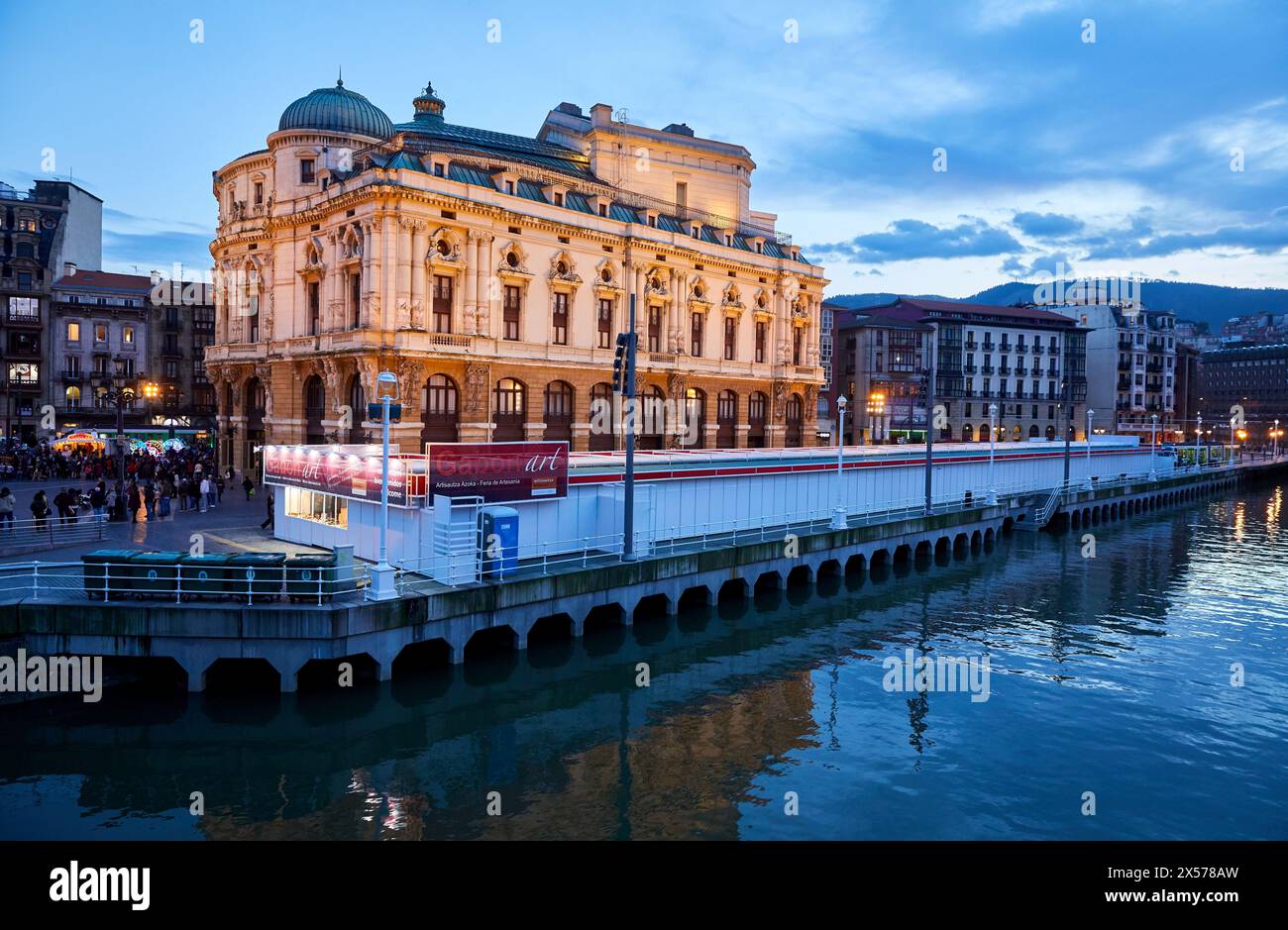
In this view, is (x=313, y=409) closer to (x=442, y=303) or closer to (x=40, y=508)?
(x=442, y=303)

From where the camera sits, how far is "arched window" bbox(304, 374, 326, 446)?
59031 millimetres

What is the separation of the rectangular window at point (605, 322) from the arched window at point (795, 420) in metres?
23.2

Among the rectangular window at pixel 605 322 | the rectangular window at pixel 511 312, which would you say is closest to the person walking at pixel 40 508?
the rectangular window at pixel 511 312

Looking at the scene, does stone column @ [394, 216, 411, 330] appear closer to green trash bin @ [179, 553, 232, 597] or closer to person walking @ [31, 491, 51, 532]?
person walking @ [31, 491, 51, 532]

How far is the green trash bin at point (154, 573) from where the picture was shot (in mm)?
23547

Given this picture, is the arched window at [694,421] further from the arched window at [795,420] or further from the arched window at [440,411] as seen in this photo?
the arched window at [440,411]

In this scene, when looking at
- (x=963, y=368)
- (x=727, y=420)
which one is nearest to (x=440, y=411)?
(x=727, y=420)

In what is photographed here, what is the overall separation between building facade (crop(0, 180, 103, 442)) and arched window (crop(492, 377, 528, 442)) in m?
54.2

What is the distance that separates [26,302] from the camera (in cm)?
8969

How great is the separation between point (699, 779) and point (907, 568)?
30512mm

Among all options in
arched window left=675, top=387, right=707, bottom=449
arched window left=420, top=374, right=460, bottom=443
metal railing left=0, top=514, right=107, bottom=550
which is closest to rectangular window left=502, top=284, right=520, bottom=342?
arched window left=420, top=374, right=460, bottom=443

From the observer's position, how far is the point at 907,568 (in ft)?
158

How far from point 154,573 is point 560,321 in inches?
1641
